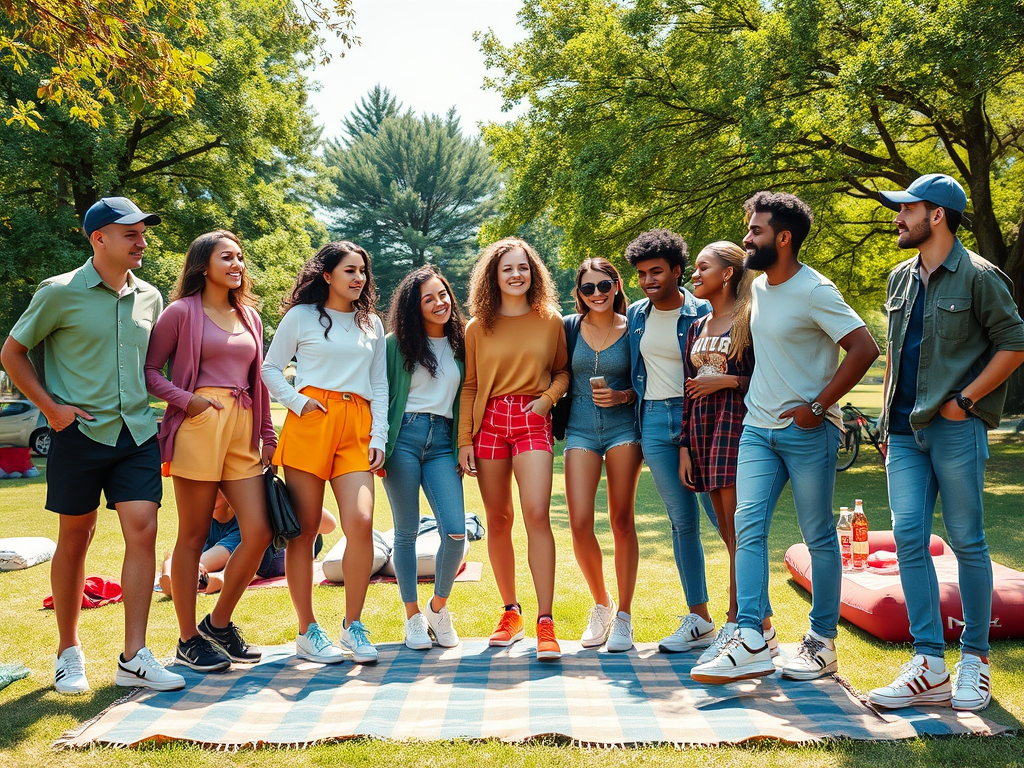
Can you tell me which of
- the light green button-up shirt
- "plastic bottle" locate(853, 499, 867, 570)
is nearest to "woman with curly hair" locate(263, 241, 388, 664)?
the light green button-up shirt

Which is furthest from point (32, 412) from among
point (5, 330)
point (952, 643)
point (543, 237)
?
point (543, 237)

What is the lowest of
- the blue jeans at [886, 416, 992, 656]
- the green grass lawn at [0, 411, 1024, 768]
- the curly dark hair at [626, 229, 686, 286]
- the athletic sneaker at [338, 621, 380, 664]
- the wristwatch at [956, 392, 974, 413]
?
the green grass lawn at [0, 411, 1024, 768]

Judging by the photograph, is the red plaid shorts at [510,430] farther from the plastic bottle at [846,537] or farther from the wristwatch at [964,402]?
the plastic bottle at [846,537]

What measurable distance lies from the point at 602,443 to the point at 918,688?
6.33 ft

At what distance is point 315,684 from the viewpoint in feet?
13.5

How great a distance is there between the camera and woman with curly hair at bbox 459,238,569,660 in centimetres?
464

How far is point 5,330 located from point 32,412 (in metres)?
4.76

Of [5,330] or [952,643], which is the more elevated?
[5,330]

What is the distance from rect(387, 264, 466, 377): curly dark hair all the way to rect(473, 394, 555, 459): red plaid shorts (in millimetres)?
423

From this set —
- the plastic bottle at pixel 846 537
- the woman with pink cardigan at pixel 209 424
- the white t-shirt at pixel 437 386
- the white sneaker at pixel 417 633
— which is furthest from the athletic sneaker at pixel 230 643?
the plastic bottle at pixel 846 537

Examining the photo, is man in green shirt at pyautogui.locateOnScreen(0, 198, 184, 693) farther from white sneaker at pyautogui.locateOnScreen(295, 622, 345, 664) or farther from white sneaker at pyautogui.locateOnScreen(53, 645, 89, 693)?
white sneaker at pyautogui.locateOnScreen(295, 622, 345, 664)

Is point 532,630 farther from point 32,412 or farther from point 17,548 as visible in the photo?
point 32,412

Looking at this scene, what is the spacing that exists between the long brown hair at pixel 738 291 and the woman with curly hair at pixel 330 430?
6.41ft

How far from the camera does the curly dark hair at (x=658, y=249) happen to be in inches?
Answer: 181
